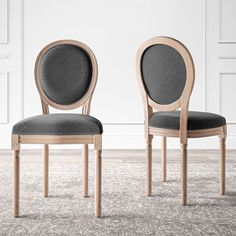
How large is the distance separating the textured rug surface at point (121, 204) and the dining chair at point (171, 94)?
0.16 meters

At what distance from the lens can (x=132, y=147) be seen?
461 centimetres

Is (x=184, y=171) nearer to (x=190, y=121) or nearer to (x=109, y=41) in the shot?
(x=190, y=121)

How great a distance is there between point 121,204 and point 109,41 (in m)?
2.48

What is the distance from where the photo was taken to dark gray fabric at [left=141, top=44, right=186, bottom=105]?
7.88 ft

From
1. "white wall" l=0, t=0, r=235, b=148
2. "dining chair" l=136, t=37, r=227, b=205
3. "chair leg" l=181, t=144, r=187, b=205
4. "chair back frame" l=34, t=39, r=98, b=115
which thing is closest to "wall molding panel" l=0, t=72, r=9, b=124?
"white wall" l=0, t=0, r=235, b=148

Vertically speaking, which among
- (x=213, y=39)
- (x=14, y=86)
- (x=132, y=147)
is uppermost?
(x=213, y=39)

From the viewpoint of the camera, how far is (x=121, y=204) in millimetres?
2404

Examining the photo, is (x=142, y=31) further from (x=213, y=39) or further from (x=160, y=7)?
(x=213, y=39)

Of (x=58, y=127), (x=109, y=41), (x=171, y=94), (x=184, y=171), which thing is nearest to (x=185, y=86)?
(x=171, y=94)

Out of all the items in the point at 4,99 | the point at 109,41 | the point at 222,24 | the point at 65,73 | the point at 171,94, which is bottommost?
the point at 4,99

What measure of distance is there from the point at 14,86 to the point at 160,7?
64.1 inches

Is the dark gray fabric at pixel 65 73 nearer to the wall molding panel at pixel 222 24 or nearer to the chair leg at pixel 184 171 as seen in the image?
the chair leg at pixel 184 171

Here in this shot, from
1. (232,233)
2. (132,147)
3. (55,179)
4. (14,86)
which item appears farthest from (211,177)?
(14,86)

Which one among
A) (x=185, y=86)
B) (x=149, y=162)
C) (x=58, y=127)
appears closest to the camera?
(x=58, y=127)
